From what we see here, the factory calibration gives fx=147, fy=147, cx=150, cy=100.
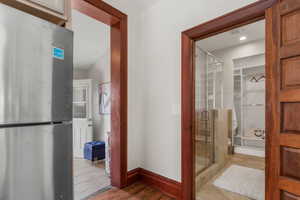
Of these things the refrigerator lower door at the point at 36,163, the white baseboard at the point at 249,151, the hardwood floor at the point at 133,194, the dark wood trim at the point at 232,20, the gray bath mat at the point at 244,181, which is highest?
the dark wood trim at the point at 232,20

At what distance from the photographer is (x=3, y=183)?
30.2 inches

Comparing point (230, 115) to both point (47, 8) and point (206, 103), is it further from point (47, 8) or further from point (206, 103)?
point (47, 8)

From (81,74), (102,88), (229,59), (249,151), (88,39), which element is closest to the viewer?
(249,151)

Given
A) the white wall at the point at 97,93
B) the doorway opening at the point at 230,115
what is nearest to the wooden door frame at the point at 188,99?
the doorway opening at the point at 230,115

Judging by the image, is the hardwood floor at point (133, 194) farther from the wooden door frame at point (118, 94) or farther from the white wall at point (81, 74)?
the white wall at point (81, 74)

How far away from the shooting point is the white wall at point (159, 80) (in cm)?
191

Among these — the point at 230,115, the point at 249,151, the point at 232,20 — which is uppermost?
the point at 232,20

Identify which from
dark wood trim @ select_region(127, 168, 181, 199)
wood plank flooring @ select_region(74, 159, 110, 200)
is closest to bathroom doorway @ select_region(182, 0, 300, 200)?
dark wood trim @ select_region(127, 168, 181, 199)

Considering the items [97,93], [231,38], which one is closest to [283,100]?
[231,38]

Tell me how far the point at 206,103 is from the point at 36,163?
1.96 metres

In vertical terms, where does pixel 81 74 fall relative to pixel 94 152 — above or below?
above

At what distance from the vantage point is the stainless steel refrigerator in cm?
79

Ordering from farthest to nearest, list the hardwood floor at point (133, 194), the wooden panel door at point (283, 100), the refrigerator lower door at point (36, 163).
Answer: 1. the hardwood floor at point (133, 194)
2. the wooden panel door at point (283, 100)
3. the refrigerator lower door at point (36, 163)

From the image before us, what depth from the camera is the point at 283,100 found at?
3.77 feet
